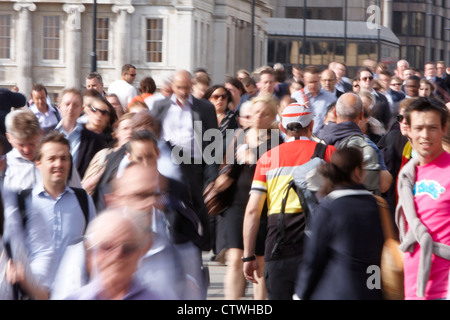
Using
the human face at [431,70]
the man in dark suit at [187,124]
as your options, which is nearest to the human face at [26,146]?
the man in dark suit at [187,124]

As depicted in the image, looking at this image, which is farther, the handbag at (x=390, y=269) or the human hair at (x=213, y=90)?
the human hair at (x=213, y=90)

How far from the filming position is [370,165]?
312 inches

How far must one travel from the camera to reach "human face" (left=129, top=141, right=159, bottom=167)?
663 centimetres

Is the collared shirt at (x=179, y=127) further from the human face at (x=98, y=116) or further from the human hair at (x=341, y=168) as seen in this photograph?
the human hair at (x=341, y=168)

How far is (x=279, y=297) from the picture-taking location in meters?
7.04

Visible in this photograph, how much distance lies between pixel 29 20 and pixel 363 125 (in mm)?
40121

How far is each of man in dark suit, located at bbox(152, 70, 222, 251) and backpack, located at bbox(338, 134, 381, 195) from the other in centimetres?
293

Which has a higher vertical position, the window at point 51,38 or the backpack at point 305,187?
the window at point 51,38

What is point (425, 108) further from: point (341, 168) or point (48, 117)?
point (48, 117)

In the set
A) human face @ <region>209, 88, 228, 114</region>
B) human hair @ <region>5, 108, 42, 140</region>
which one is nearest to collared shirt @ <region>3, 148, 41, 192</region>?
human hair @ <region>5, 108, 42, 140</region>

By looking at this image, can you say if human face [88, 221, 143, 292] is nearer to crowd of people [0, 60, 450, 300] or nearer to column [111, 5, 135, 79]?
crowd of people [0, 60, 450, 300]

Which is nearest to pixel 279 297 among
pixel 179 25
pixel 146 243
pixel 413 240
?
pixel 413 240

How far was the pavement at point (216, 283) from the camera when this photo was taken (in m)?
9.17

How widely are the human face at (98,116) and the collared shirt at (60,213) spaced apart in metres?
3.08
